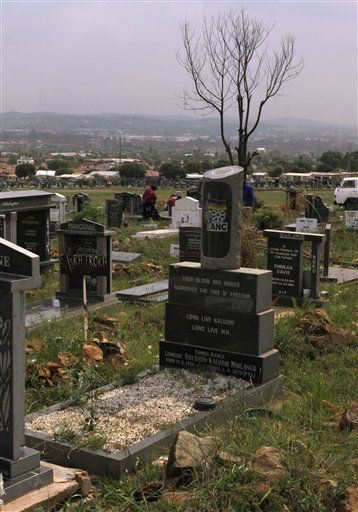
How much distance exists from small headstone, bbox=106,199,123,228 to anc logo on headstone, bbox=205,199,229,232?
15791mm

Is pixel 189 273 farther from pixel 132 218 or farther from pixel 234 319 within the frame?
pixel 132 218

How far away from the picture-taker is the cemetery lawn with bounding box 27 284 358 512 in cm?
439

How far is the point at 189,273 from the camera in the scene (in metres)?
7.87

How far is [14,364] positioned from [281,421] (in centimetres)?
235

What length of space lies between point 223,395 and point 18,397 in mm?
2424

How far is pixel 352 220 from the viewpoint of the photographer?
21688 millimetres

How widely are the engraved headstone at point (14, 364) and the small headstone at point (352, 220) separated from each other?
57.6 feet

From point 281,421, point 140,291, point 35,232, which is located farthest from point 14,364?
point 35,232

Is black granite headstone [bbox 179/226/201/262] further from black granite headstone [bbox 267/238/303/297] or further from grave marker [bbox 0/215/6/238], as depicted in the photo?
grave marker [bbox 0/215/6/238]

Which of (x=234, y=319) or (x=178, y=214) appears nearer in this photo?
(x=234, y=319)

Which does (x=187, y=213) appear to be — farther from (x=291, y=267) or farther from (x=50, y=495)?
(x=50, y=495)

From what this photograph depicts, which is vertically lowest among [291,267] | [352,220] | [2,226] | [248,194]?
[352,220]

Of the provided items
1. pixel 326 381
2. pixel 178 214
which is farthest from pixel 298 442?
pixel 178 214

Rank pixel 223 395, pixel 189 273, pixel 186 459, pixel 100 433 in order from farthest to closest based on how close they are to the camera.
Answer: pixel 189 273
pixel 223 395
pixel 100 433
pixel 186 459
